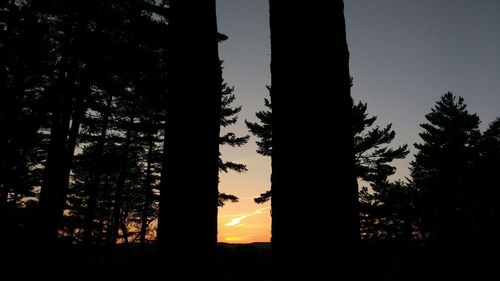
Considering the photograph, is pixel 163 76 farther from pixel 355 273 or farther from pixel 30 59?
pixel 355 273

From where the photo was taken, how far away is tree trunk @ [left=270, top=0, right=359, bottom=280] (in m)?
1.25

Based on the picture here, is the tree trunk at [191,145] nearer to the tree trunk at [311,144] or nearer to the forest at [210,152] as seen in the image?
the forest at [210,152]

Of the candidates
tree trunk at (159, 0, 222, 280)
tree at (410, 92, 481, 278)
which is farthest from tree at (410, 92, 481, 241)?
tree trunk at (159, 0, 222, 280)

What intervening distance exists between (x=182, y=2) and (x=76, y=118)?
12411 mm

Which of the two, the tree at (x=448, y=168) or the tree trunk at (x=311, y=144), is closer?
the tree trunk at (x=311, y=144)

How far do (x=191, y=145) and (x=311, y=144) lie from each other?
1962mm

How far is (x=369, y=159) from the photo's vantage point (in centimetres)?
2338

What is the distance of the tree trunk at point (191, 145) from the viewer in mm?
2980

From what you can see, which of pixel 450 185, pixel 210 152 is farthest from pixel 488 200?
pixel 210 152

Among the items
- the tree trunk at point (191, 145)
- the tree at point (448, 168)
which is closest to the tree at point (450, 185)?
the tree at point (448, 168)

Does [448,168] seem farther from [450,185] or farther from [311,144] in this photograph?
[311,144]

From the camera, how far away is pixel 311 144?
1332 mm

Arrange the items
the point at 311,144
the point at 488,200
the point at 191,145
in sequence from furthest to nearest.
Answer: the point at 488,200, the point at 191,145, the point at 311,144

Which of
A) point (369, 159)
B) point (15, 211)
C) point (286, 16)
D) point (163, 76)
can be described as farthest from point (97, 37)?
point (369, 159)
